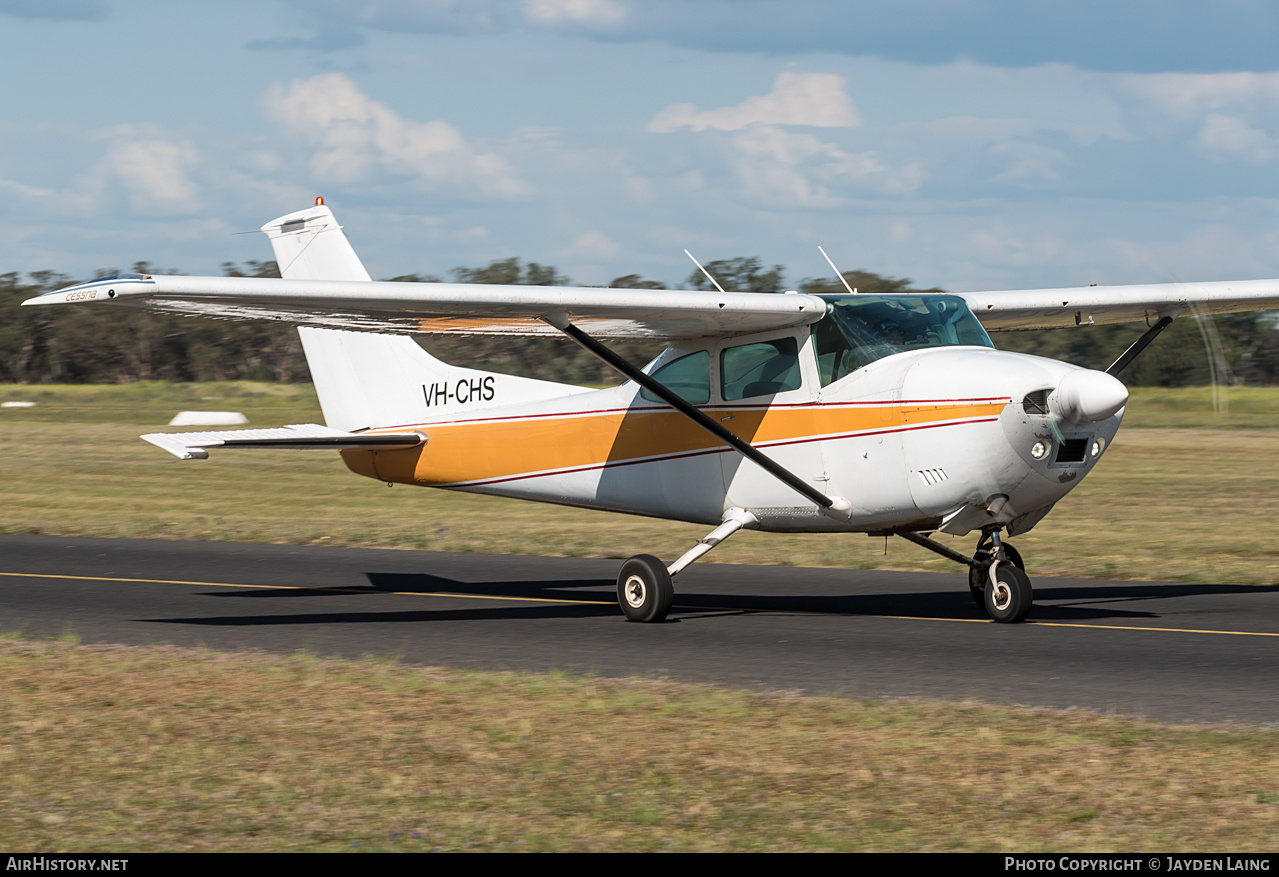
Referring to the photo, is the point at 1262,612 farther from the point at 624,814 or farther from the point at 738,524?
the point at 624,814

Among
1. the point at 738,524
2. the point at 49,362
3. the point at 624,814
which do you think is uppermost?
the point at 49,362

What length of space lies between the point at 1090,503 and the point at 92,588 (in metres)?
15.9

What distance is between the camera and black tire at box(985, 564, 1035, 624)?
11.2 meters

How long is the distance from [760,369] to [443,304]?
8.73 ft

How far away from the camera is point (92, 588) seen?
1434 cm

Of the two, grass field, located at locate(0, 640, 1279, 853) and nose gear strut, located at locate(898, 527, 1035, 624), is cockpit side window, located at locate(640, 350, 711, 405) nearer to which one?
nose gear strut, located at locate(898, 527, 1035, 624)

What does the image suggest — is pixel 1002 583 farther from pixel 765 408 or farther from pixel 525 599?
pixel 525 599

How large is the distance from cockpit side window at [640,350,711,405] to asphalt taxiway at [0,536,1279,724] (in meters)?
1.86

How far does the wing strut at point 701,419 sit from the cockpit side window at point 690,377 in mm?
353

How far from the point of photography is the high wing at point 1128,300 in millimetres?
13227

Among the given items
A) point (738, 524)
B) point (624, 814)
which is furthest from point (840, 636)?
point (624, 814)

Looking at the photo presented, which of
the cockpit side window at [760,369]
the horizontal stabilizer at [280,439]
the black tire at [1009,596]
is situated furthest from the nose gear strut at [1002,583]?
the horizontal stabilizer at [280,439]

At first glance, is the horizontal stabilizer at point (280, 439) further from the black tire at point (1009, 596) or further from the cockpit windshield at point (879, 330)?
the black tire at point (1009, 596)

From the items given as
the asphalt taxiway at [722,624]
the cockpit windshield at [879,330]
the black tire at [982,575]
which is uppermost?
the cockpit windshield at [879,330]
